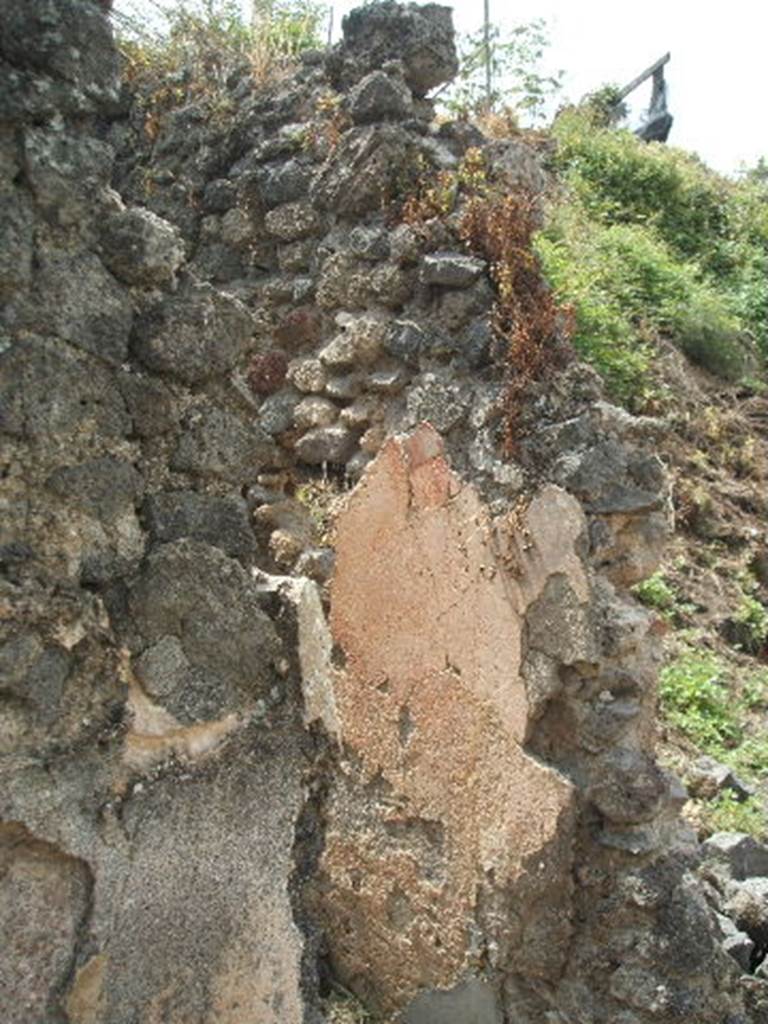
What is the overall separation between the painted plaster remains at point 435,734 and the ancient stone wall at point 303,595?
0.01 metres

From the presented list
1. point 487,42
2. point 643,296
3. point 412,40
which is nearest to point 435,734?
point 412,40

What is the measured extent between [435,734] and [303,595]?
1624mm

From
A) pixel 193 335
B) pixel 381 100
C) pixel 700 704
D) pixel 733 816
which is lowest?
pixel 733 816

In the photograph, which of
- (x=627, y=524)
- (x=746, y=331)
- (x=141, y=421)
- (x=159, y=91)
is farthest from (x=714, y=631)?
(x=141, y=421)

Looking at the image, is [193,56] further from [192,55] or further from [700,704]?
[700,704]

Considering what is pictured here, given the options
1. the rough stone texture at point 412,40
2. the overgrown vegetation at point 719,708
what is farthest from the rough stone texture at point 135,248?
the overgrown vegetation at point 719,708

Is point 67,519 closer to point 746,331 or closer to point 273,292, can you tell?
point 273,292

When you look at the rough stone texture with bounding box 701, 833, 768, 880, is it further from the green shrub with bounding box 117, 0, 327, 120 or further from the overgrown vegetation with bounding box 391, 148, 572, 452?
the green shrub with bounding box 117, 0, 327, 120

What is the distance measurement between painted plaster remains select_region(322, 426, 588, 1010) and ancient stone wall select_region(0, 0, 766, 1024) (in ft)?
0.04

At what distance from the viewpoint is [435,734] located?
12.6 feet

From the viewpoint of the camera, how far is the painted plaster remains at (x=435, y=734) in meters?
3.57

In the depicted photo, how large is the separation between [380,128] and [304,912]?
299 cm

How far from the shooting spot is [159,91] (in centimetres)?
527

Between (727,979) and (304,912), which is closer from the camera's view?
(304,912)
